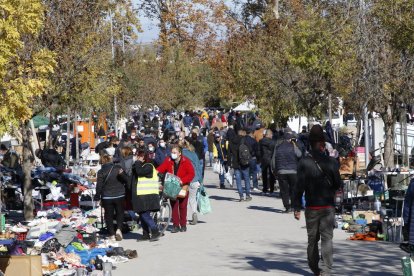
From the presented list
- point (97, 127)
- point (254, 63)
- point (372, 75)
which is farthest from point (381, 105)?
point (97, 127)

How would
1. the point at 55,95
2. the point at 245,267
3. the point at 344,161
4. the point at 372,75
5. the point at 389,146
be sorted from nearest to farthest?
the point at 245,267, the point at 55,95, the point at 344,161, the point at 372,75, the point at 389,146

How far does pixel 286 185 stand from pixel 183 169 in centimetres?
366

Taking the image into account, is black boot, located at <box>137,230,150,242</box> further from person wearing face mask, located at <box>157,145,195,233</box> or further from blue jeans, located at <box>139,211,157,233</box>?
person wearing face mask, located at <box>157,145,195,233</box>

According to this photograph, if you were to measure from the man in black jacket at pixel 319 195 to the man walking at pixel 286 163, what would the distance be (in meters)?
8.52

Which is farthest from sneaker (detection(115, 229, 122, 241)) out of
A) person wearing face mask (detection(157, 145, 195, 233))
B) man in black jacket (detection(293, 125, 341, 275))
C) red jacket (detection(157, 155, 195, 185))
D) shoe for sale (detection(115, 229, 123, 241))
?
man in black jacket (detection(293, 125, 341, 275))

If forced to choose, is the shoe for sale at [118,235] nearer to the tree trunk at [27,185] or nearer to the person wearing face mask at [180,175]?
the person wearing face mask at [180,175]

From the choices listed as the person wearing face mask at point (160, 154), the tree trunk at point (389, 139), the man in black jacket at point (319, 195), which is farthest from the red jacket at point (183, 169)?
the tree trunk at point (389, 139)

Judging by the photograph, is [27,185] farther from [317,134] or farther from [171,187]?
[317,134]

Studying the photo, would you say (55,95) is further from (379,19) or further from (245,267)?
(379,19)

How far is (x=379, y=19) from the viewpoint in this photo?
24656 mm

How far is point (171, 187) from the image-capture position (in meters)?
18.9

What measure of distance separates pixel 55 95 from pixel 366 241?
21.8ft

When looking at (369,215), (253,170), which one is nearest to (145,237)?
(369,215)

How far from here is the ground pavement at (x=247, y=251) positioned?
14523 mm
